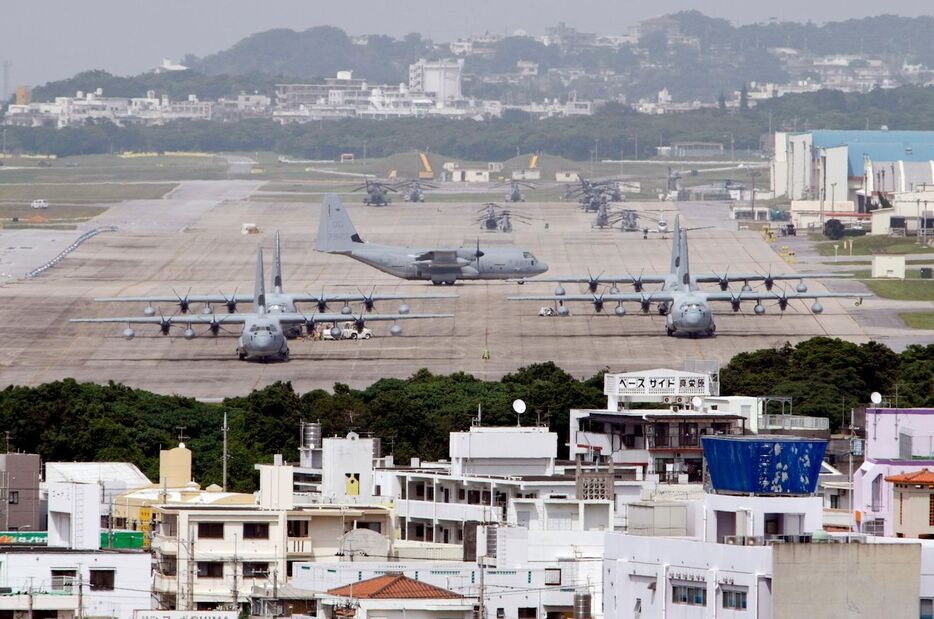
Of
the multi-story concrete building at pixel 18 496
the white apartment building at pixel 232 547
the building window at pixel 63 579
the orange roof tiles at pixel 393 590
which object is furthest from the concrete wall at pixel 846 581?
the multi-story concrete building at pixel 18 496

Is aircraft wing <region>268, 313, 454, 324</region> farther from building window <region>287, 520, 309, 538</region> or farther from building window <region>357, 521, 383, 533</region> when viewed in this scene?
building window <region>287, 520, 309, 538</region>

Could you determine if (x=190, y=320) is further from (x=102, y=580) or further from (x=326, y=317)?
(x=102, y=580)

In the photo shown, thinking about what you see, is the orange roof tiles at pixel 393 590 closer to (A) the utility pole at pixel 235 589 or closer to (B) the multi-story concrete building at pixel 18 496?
(A) the utility pole at pixel 235 589

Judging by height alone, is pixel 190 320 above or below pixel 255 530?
below

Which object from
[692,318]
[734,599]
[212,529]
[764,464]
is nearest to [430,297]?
[692,318]

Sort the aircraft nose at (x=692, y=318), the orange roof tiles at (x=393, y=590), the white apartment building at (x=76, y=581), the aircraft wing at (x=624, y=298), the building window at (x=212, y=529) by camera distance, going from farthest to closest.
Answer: the aircraft wing at (x=624, y=298)
the aircraft nose at (x=692, y=318)
the building window at (x=212, y=529)
the white apartment building at (x=76, y=581)
the orange roof tiles at (x=393, y=590)

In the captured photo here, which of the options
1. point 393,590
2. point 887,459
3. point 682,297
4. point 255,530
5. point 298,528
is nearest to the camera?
point 393,590

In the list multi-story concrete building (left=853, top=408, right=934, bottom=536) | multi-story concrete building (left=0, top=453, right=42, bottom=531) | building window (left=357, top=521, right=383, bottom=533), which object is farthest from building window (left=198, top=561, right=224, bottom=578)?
multi-story concrete building (left=853, top=408, right=934, bottom=536)
